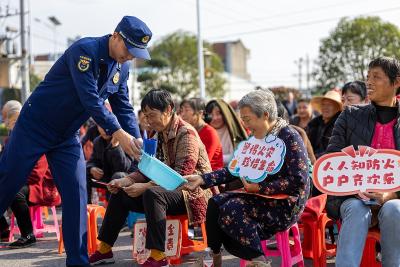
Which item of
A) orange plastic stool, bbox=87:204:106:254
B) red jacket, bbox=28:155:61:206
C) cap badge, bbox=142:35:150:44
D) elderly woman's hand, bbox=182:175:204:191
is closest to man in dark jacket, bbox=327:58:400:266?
elderly woman's hand, bbox=182:175:204:191

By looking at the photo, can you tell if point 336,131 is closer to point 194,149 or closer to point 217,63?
point 194,149

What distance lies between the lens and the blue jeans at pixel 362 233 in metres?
3.19

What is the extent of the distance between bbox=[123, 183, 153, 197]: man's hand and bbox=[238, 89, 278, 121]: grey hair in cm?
97

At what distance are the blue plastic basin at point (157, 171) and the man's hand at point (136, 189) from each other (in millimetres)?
710

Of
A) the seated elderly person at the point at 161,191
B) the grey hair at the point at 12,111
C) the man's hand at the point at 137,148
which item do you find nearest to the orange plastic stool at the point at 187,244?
the seated elderly person at the point at 161,191

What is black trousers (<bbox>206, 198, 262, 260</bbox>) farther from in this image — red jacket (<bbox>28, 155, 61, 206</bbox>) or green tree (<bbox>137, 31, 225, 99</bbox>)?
green tree (<bbox>137, 31, 225, 99</bbox>)

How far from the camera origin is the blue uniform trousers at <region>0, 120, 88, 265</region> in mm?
3795

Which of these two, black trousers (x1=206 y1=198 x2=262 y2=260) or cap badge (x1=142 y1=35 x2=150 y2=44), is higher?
cap badge (x1=142 y1=35 x2=150 y2=44)

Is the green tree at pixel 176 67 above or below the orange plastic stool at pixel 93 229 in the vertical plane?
above

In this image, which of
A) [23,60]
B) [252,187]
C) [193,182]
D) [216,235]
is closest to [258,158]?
[252,187]

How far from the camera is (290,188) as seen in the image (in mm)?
3566

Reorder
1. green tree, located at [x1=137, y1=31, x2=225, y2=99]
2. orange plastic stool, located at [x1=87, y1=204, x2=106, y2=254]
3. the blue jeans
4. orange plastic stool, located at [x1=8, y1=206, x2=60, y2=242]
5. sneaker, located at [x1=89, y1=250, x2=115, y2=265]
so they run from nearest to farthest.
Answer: the blue jeans < sneaker, located at [x1=89, y1=250, x2=115, y2=265] < orange plastic stool, located at [x1=87, y1=204, x2=106, y2=254] < orange plastic stool, located at [x1=8, y1=206, x2=60, y2=242] < green tree, located at [x1=137, y1=31, x2=225, y2=99]

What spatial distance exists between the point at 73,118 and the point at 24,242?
219 centimetres

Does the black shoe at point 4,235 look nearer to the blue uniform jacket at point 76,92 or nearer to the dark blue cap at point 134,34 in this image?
the blue uniform jacket at point 76,92
